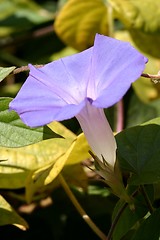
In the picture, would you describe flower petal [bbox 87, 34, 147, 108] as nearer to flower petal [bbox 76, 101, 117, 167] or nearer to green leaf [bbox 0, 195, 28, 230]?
flower petal [bbox 76, 101, 117, 167]

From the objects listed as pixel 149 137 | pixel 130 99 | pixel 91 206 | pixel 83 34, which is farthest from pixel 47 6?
pixel 149 137

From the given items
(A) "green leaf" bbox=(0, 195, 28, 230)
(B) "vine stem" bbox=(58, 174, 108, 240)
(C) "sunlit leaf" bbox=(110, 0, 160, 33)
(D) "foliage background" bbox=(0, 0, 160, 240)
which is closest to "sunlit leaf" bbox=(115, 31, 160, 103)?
(D) "foliage background" bbox=(0, 0, 160, 240)

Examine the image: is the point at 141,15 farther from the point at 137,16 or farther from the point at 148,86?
the point at 148,86

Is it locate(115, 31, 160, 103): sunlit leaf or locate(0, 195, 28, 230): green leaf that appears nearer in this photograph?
locate(0, 195, 28, 230): green leaf

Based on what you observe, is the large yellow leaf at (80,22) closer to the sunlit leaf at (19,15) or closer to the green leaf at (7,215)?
the sunlit leaf at (19,15)

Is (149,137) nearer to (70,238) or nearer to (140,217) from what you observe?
(140,217)

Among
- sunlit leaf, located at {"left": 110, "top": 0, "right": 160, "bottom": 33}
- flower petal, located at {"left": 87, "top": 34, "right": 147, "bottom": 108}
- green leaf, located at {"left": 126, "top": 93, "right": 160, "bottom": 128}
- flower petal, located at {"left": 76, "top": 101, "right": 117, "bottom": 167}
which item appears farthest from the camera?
sunlit leaf, located at {"left": 110, "top": 0, "right": 160, "bottom": 33}

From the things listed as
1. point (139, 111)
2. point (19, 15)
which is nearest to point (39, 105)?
point (139, 111)
